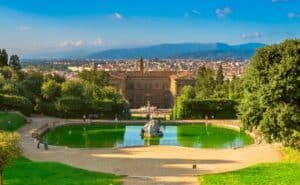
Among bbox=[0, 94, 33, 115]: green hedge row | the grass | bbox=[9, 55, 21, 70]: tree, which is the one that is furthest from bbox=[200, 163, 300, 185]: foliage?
bbox=[9, 55, 21, 70]: tree

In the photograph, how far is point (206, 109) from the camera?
63344 mm

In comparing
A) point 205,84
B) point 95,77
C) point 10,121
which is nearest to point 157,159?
point 10,121

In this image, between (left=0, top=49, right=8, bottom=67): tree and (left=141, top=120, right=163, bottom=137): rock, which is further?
(left=0, top=49, right=8, bottom=67): tree

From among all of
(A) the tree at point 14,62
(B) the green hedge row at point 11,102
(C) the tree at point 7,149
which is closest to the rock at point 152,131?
(B) the green hedge row at point 11,102

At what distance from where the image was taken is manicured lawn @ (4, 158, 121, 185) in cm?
2442

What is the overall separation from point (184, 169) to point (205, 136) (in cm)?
1871

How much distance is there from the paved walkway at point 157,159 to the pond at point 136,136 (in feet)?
12.7

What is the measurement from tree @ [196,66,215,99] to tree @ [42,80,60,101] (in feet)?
59.2

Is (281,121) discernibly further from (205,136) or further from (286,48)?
(205,136)

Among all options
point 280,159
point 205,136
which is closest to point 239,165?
point 280,159

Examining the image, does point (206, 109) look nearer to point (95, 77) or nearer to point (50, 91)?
point (50, 91)

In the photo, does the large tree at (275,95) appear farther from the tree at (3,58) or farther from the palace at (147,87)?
the palace at (147,87)

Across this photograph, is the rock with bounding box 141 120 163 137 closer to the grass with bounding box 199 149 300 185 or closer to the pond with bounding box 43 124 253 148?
the pond with bounding box 43 124 253 148

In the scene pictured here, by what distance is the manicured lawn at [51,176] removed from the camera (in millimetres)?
24422
